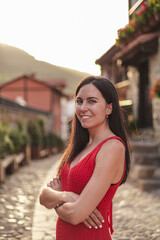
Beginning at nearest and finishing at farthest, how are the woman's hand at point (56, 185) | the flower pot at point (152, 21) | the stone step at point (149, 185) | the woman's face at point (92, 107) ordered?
the woman's face at point (92, 107), the woman's hand at point (56, 185), the stone step at point (149, 185), the flower pot at point (152, 21)

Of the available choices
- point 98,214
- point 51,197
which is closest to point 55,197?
point 51,197

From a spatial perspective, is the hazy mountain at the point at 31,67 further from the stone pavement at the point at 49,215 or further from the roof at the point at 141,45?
the stone pavement at the point at 49,215

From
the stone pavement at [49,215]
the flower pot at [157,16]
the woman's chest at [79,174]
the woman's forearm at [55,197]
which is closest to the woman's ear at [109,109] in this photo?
the woman's chest at [79,174]

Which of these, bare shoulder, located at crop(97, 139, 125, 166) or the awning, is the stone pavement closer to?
bare shoulder, located at crop(97, 139, 125, 166)

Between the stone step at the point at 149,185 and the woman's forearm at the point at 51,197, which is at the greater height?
the woman's forearm at the point at 51,197

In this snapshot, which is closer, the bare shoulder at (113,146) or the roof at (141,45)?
the bare shoulder at (113,146)

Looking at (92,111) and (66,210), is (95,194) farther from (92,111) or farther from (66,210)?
(92,111)

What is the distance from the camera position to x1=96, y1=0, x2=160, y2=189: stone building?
7137 mm

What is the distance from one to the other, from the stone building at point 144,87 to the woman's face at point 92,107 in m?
4.01

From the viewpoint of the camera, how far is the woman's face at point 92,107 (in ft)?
5.60

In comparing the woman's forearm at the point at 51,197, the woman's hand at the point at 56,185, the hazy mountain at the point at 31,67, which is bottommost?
the woman's forearm at the point at 51,197

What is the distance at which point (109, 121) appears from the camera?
1.82 meters

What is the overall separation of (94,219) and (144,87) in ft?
27.7

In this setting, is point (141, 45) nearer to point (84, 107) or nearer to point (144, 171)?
point (144, 171)
